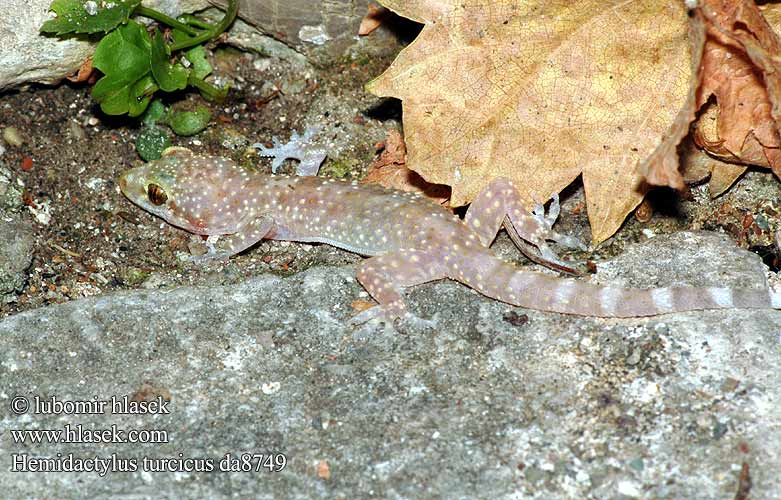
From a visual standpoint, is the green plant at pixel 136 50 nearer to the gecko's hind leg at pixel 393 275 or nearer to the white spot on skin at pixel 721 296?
the gecko's hind leg at pixel 393 275

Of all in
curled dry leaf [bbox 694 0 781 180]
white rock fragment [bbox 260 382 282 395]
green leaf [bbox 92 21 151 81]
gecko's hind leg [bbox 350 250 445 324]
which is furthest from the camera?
green leaf [bbox 92 21 151 81]

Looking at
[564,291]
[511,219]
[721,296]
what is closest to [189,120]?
[511,219]

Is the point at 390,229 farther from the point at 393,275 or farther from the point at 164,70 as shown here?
the point at 164,70

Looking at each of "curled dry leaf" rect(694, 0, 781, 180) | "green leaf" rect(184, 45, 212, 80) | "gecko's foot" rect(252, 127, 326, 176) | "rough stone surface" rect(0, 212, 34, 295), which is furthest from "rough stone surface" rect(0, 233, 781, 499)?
"green leaf" rect(184, 45, 212, 80)

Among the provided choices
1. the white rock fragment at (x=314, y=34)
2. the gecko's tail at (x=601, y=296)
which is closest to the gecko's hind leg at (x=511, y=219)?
the gecko's tail at (x=601, y=296)

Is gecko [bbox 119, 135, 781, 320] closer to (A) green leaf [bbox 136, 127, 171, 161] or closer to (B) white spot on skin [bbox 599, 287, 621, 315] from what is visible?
(B) white spot on skin [bbox 599, 287, 621, 315]

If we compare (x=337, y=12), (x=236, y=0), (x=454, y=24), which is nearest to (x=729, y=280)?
(x=454, y=24)
